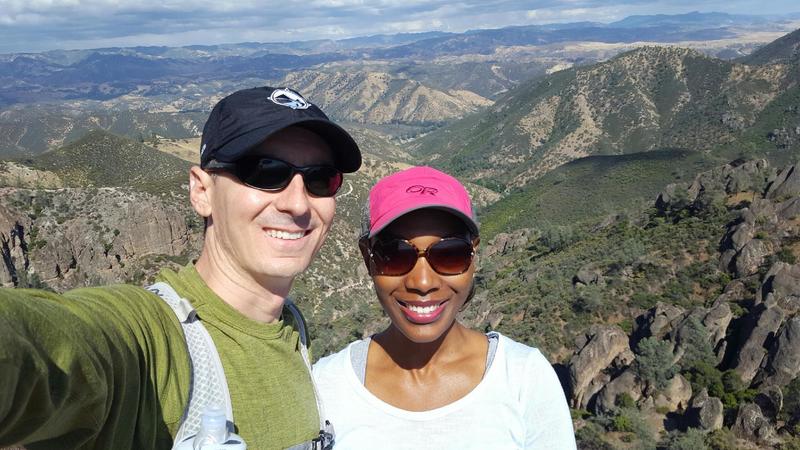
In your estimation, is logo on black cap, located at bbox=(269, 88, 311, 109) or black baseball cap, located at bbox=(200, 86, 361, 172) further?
logo on black cap, located at bbox=(269, 88, 311, 109)

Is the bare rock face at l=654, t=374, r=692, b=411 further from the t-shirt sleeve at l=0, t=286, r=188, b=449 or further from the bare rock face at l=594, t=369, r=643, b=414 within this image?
the t-shirt sleeve at l=0, t=286, r=188, b=449

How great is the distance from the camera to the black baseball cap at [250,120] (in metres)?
3.06

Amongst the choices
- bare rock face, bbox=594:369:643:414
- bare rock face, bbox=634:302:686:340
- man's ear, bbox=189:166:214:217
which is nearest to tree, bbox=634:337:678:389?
bare rock face, bbox=594:369:643:414

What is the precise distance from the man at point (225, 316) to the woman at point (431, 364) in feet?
1.16

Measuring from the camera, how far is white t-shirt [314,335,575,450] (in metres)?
3.49

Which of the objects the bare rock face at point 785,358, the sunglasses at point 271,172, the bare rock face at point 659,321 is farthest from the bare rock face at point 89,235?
the sunglasses at point 271,172

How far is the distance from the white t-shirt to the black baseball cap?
1.90 metres

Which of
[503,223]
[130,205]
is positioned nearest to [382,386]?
[130,205]

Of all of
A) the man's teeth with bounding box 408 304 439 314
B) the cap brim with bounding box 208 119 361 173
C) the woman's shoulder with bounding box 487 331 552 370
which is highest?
the cap brim with bounding box 208 119 361 173

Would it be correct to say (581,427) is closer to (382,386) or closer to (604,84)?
(382,386)

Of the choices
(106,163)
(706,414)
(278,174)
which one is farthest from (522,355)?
(106,163)

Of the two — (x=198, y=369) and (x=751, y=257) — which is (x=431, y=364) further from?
(x=751, y=257)

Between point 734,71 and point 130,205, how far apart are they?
183295 mm

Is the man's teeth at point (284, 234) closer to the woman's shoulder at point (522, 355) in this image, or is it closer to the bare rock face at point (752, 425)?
the woman's shoulder at point (522, 355)
